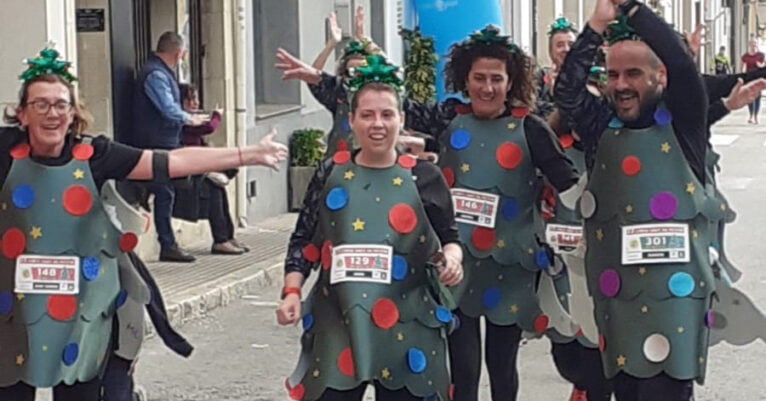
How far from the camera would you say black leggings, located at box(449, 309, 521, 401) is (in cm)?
635

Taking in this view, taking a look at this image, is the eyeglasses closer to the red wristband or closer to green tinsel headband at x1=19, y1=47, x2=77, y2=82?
green tinsel headband at x1=19, y1=47, x2=77, y2=82

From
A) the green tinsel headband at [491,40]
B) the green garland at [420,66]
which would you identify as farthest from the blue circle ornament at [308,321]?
the green garland at [420,66]

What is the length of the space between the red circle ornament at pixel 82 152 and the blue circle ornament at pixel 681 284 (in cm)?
209

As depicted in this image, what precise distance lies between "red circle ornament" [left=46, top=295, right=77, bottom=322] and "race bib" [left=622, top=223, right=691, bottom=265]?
1959 mm

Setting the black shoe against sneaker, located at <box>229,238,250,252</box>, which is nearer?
the black shoe

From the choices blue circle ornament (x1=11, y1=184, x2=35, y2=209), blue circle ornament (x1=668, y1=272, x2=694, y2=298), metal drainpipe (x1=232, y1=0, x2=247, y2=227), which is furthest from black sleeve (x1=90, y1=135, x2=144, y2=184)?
metal drainpipe (x1=232, y1=0, x2=247, y2=227)

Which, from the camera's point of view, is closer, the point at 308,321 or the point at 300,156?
the point at 308,321

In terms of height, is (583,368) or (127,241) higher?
(127,241)

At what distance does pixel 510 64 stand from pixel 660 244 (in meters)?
1.45

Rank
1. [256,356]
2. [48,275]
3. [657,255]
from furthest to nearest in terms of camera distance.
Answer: [256,356] < [48,275] < [657,255]

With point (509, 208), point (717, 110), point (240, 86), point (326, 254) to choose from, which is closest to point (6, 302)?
point (326, 254)

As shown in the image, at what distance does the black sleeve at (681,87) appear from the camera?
205 inches

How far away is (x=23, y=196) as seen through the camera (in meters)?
5.49

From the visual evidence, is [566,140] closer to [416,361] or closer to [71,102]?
[416,361]
